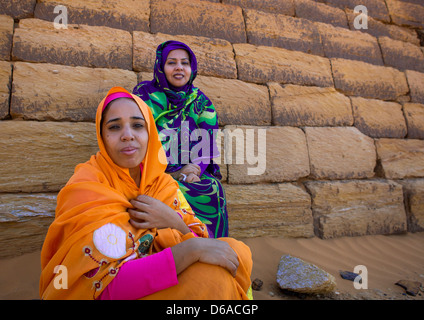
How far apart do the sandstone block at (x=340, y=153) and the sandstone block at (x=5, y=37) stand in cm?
385

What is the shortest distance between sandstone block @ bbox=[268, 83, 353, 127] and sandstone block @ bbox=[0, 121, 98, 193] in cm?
257

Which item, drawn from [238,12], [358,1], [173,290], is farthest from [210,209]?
[358,1]

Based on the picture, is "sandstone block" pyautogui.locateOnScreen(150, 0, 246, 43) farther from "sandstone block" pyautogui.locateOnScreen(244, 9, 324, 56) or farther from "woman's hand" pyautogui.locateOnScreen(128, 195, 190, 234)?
"woman's hand" pyautogui.locateOnScreen(128, 195, 190, 234)

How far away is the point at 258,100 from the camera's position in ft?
12.6

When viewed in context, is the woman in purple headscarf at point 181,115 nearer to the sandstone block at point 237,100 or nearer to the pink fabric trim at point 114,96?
the sandstone block at point 237,100

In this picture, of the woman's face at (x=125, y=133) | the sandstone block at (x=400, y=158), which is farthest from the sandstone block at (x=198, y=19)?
the sandstone block at (x=400, y=158)

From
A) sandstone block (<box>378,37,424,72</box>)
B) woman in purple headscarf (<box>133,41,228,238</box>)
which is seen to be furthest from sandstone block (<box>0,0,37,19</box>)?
sandstone block (<box>378,37,424,72</box>)

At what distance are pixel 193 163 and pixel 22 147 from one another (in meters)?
1.74

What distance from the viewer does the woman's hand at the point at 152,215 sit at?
1.32 meters

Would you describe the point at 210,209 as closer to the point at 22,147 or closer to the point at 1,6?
the point at 22,147

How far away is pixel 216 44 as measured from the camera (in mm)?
3828

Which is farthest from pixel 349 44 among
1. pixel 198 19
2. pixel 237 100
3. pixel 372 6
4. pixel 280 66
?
pixel 198 19

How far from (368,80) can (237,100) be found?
8.46 feet

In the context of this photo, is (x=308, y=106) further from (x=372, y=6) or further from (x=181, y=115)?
(x=372, y=6)
